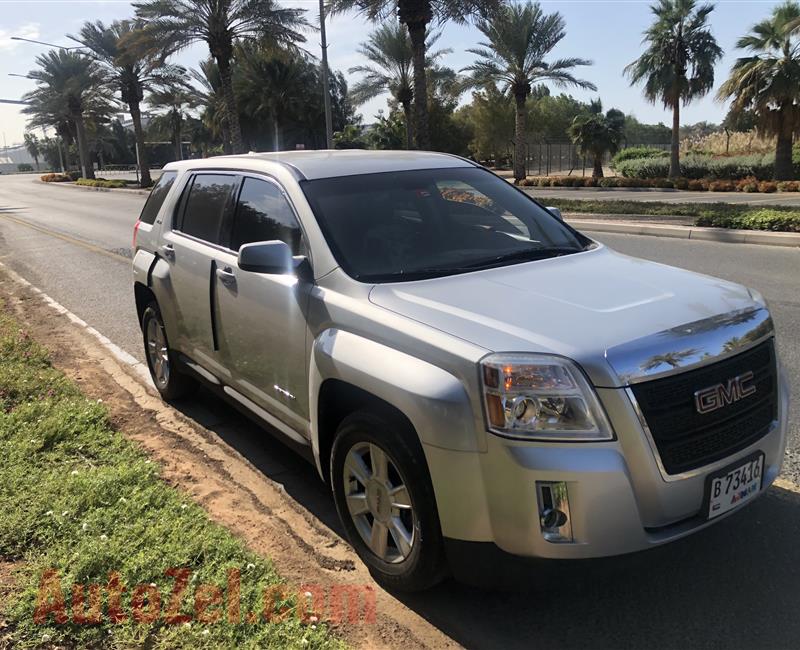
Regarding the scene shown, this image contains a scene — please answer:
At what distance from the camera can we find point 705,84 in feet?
114

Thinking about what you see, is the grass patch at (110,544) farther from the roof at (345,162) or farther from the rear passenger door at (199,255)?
the roof at (345,162)

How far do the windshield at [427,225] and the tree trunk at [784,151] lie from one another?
33308 millimetres

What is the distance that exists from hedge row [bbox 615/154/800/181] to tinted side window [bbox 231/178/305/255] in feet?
115

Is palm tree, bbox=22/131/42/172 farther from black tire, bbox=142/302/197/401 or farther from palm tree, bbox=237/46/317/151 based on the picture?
black tire, bbox=142/302/197/401

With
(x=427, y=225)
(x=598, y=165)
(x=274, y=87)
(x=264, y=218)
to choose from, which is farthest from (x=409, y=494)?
(x=274, y=87)

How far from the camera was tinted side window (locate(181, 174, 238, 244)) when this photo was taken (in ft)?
14.5

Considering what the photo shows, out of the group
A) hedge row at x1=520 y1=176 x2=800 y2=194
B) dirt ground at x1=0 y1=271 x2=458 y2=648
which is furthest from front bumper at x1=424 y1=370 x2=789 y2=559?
hedge row at x1=520 y1=176 x2=800 y2=194

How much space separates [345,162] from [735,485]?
260 cm

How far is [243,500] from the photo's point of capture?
3.89 m

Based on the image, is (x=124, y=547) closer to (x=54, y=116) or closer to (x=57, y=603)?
(x=57, y=603)

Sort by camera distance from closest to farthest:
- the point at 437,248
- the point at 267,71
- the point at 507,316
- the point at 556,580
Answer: the point at 556,580, the point at 507,316, the point at 437,248, the point at 267,71

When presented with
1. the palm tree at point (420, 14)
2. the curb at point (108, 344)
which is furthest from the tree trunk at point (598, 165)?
the curb at point (108, 344)

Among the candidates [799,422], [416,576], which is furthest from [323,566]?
[799,422]

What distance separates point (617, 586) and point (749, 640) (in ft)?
1.75
